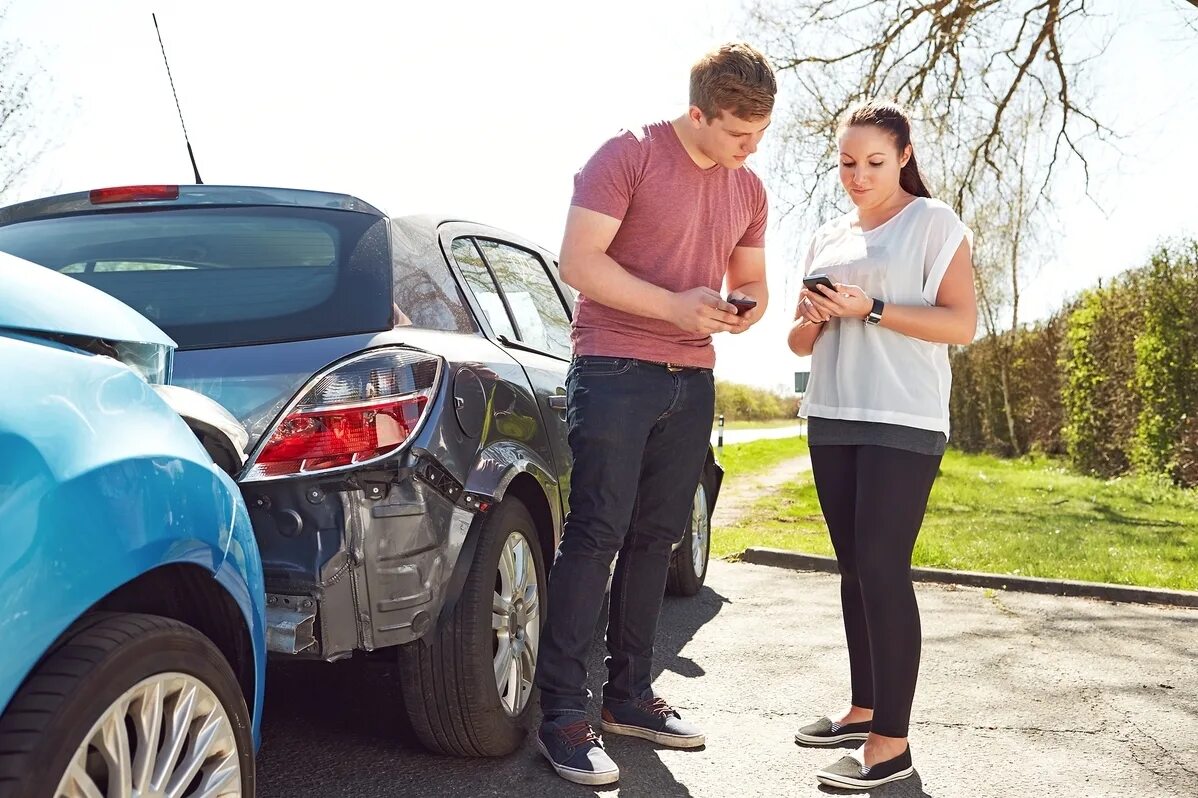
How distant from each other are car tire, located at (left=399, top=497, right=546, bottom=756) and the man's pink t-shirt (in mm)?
621

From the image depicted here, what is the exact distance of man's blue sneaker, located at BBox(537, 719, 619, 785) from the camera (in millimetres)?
3189

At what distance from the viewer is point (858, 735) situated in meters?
3.70

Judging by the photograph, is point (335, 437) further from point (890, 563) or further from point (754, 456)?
point (754, 456)

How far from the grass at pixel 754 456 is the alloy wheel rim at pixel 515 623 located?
1519 centimetres

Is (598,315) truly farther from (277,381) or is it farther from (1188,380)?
(1188,380)

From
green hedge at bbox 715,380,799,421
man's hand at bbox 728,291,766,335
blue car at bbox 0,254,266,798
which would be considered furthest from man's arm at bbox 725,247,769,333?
green hedge at bbox 715,380,799,421

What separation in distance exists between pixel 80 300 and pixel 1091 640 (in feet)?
16.4

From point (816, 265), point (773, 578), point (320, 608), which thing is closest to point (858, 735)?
point (816, 265)

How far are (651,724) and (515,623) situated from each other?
58 cm

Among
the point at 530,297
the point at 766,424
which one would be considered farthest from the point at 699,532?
the point at 766,424

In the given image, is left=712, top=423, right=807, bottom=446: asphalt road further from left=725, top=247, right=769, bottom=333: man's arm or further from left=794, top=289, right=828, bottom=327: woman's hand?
left=794, top=289, right=828, bottom=327: woman's hand

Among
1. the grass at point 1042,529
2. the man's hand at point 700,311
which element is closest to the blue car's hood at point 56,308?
the man's hand at point 700,311

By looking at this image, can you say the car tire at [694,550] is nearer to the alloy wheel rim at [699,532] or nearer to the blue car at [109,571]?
the alloy wheel rim at [699,532]

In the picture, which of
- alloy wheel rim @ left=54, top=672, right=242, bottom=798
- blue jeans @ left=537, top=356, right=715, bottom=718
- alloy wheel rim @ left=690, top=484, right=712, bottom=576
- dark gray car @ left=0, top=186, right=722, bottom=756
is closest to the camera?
alloy wheel rim @ left=54, top=672, right=242, bottom=798
